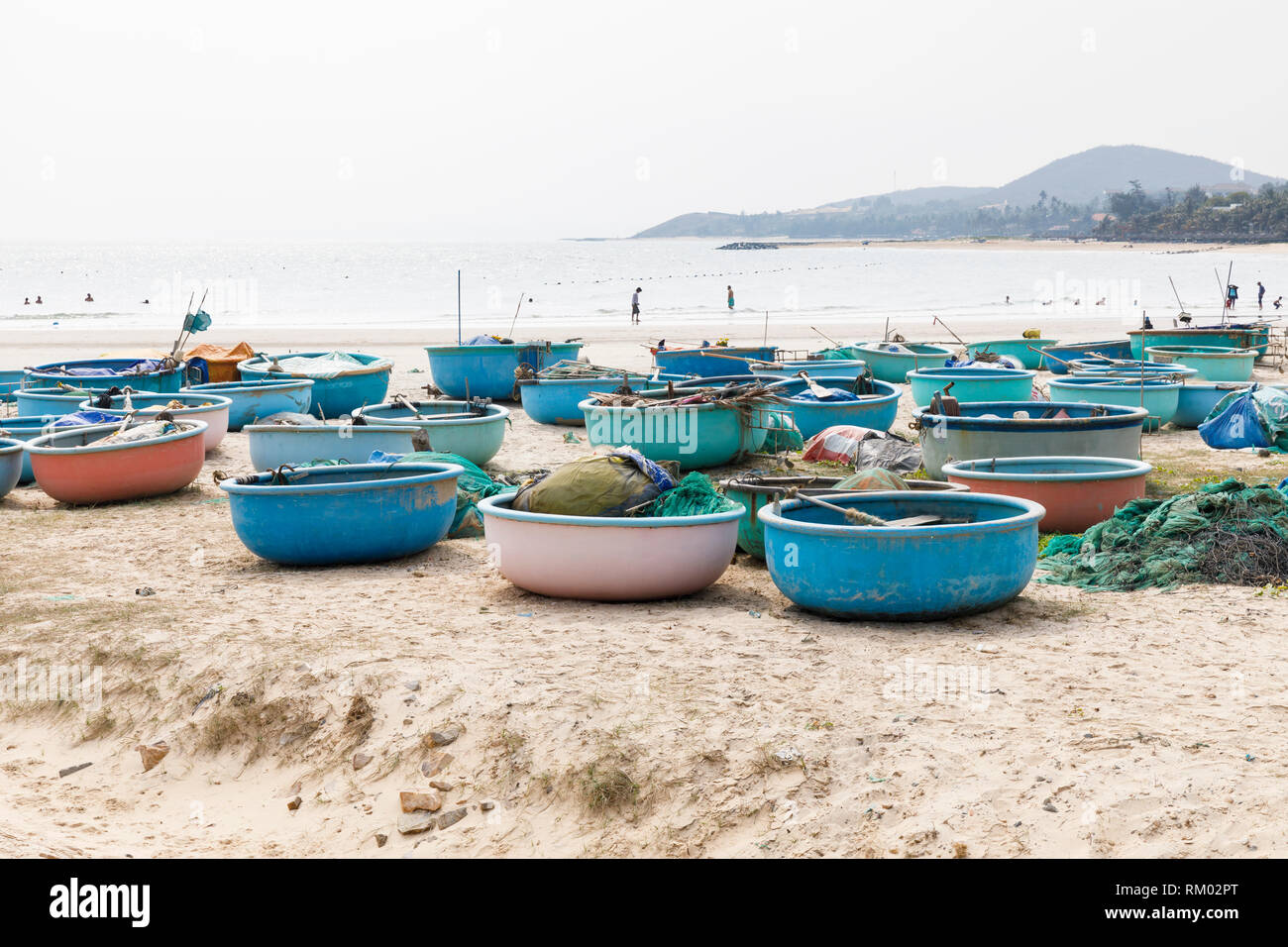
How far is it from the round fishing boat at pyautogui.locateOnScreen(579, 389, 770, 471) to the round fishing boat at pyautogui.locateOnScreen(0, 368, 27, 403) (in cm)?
850

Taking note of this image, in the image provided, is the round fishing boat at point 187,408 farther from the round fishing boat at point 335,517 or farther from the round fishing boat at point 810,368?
the round fishing boat at point 810,368

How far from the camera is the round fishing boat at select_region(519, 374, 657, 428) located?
49.6ft

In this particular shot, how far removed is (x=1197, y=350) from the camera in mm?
19406

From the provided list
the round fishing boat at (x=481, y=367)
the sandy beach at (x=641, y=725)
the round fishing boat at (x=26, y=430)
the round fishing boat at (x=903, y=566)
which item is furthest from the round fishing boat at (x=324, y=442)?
the round fishing boat at (x=481, y=367)

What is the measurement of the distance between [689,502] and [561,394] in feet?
26.6

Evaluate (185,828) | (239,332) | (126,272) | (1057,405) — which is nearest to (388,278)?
(126,272)

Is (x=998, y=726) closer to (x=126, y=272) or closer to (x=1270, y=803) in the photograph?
(x=1270, y=803)

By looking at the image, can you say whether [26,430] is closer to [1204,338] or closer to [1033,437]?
[1033,437]

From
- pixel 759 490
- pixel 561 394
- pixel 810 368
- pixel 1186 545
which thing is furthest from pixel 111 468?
pixel 810 368

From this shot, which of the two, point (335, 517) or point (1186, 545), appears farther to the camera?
point (335, 517)

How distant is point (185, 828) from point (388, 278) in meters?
89.3

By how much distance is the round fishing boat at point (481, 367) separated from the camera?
57.9 ft

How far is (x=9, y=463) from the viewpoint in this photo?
34.7ft

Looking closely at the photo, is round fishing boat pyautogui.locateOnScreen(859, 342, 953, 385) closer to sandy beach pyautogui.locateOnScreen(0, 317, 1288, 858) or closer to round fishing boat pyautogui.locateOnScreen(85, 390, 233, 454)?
round fishing boat pyautogui.locateOnScreen(85, 390, 233, 454)
